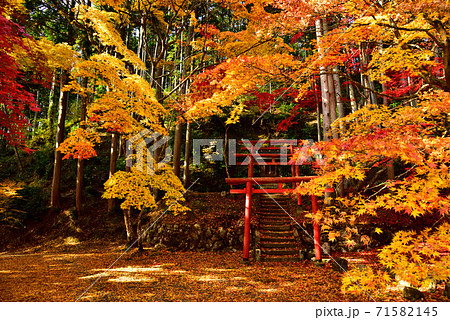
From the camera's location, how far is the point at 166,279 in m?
5.45

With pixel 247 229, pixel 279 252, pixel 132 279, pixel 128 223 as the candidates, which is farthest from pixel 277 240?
pixel 128 223

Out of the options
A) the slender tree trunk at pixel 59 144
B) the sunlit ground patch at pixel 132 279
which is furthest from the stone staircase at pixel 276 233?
the slender tree trunk at pixel 59 144

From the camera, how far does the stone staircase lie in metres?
7.14

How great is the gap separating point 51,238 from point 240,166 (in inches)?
381

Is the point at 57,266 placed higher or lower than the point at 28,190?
lower

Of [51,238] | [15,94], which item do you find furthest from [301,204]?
[51,238]

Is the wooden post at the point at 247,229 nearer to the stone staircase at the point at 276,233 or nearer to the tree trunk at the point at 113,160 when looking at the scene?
the stone staircase at the point at 276,233

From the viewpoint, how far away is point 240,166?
13.3m

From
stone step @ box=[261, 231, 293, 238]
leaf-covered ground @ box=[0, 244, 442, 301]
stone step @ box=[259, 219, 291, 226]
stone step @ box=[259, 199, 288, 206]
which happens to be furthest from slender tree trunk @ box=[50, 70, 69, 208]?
stone step @ box=[261, 231, 293, 238]

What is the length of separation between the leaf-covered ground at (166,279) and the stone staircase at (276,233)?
18.0 inches

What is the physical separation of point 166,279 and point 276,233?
4.07m

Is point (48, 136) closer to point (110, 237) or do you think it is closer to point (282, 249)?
point (110, 237)

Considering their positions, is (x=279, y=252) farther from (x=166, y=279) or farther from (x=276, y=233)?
(x=166, y=279)

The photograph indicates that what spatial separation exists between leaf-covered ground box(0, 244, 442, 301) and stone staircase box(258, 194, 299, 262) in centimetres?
46
